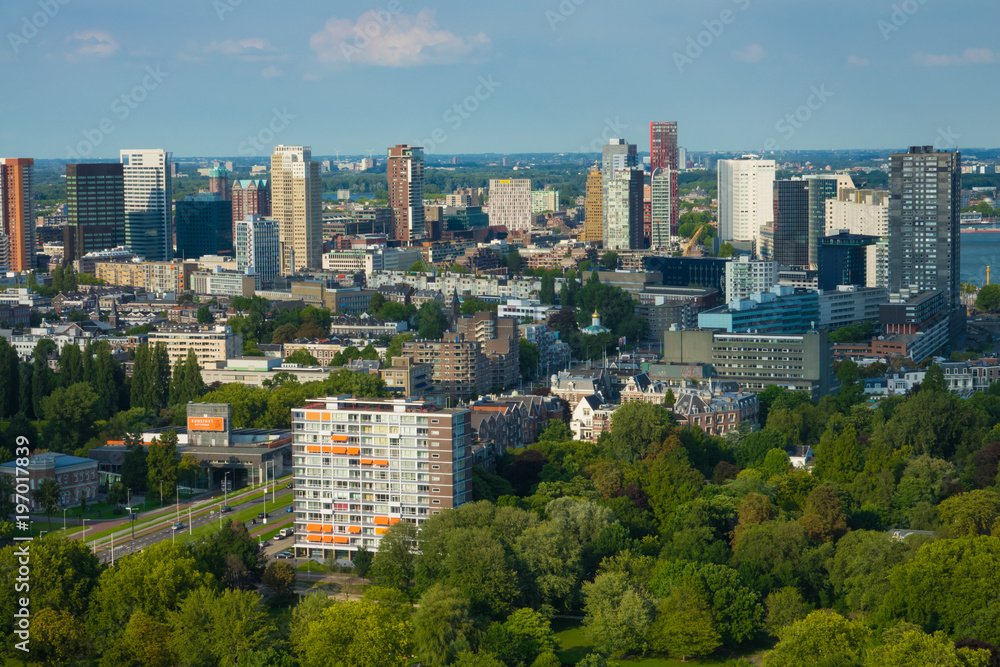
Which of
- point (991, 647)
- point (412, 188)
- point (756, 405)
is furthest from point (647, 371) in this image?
point (412, 188)

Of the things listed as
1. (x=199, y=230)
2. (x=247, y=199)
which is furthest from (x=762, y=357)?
(x=247, y=199)

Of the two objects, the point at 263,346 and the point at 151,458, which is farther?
the point at 263,346

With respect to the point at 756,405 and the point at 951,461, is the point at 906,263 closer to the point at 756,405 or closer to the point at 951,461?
the point at 756,405

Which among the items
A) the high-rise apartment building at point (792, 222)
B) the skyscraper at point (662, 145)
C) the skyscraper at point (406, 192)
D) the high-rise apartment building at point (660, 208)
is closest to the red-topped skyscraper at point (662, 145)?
the skyscraper at point (662, 145)

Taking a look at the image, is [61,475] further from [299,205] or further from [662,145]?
[662,145]

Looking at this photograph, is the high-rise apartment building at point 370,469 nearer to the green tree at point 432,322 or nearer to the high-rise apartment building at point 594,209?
the green tree at point 432,322
